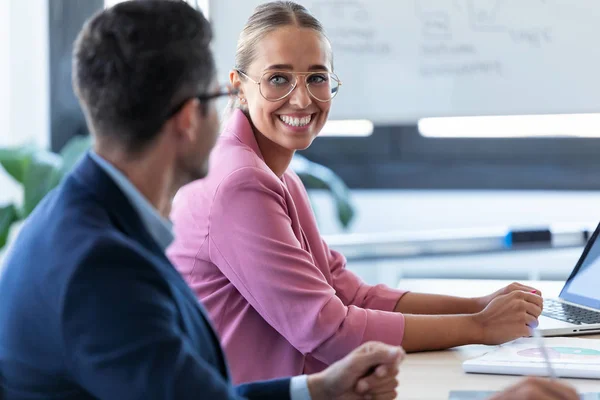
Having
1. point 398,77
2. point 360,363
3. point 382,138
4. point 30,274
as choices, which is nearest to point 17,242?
point 30,274

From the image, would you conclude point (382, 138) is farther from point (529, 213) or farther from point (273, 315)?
point (273, 315)

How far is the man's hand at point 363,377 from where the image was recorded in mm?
1215

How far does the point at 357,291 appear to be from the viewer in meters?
1.82

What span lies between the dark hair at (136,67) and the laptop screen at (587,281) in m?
1.04

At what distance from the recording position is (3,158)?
108 inches

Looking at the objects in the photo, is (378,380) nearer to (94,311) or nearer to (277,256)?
(277,256)

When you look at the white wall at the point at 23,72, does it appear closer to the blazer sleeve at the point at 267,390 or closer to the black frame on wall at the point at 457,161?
the black frame on wall at the point at 457,161

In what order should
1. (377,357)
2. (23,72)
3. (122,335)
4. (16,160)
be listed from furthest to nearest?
(23,72) → (16,160) → (377,357) → (122,335)

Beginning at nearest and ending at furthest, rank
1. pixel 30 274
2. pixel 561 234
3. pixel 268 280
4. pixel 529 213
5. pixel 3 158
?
pixel 30 274, pixel 268 280, pixel 561 234, pixel 3 158, pixel 529 213

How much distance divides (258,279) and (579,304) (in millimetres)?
691

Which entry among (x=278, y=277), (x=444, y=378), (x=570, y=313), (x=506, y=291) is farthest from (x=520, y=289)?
(x=278, y=277)

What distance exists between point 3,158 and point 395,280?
138cm

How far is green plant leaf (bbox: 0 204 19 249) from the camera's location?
2816 mm

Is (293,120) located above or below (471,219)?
above
